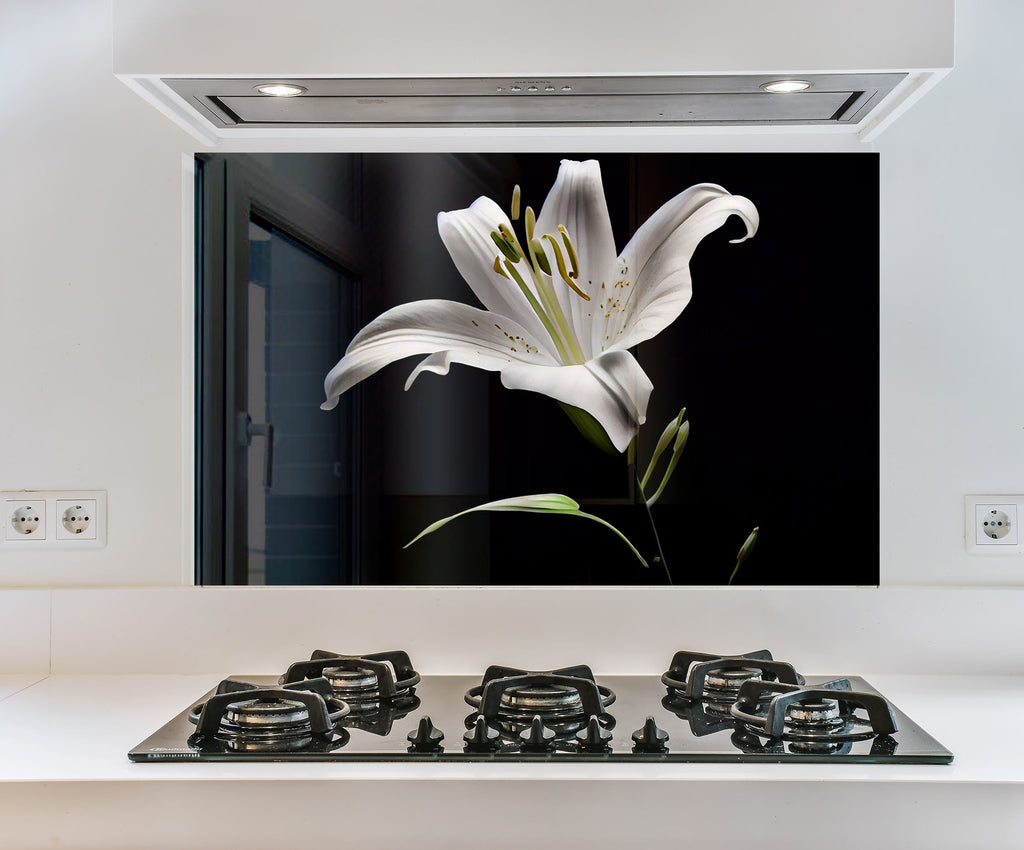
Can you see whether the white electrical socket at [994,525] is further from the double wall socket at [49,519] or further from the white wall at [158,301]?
the double wall socket at [49,519]

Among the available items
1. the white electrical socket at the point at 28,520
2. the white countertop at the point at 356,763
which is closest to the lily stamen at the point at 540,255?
the white countertop at the point at 356,763

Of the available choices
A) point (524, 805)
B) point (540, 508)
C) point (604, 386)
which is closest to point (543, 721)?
point (524, 805)

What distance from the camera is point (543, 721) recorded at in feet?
3.46

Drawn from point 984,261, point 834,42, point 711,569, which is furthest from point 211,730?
point 984,261

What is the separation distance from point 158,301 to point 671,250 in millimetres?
849

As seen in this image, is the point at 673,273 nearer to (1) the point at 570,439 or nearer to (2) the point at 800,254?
(2) the point at 800,254

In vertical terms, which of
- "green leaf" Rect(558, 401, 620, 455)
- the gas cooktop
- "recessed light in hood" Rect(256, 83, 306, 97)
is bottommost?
the gas cooktop

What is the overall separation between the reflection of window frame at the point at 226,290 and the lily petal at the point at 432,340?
43 mm

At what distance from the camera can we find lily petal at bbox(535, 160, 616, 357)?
1.40 metres

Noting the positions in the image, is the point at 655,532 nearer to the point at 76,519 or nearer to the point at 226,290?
the point at 226,290

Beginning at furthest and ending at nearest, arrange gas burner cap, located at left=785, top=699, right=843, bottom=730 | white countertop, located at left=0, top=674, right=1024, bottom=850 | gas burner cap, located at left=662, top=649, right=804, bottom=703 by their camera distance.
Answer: gas burner cap, located at left=662, top=649, right=804, bottom=703
gas burner cap, located at left=785, top=699, right=843, bottom=730
white countertop, located at left=0, top=674, right=1024, bottom=850

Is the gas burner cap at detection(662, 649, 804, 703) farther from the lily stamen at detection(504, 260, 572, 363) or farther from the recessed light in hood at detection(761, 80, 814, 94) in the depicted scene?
the recessed light in hood at detection(761, 80, 814, 94)

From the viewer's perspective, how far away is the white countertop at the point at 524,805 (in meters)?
0.89

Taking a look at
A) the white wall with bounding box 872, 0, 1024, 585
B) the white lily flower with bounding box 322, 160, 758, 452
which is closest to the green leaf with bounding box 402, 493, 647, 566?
the white lily flower with bounding box 322, 160, 758, 452
